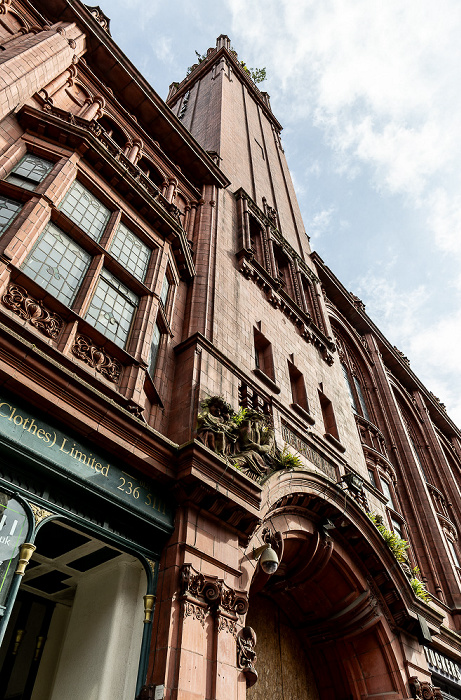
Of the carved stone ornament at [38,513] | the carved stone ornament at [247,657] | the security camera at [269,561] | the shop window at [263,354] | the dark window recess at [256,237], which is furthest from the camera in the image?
the dark window recess at [256,237]

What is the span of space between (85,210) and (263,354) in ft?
23.3

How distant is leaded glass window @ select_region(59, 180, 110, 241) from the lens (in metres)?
10.4

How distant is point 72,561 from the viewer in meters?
8.36

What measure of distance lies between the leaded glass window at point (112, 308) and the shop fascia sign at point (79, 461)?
2.71 meters

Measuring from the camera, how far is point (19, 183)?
32.1ft

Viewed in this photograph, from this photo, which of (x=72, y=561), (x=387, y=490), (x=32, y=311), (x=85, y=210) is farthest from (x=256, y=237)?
(x=72, y=561)

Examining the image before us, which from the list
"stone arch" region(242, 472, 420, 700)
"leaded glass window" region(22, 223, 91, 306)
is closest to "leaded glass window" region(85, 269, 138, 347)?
"leaded glass window" region(22, 223, 91, 306)

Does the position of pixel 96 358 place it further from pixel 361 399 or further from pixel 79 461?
pixel 361 399

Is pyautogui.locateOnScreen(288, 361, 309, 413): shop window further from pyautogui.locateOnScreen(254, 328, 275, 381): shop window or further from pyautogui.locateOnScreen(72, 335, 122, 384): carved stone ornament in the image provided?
pyautogui.locateOnScreen(72, 335, 122, 384): carved stone ornament

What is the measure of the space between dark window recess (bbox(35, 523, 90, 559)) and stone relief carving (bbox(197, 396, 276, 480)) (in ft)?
8.93

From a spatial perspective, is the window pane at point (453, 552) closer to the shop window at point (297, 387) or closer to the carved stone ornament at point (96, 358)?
the shop window at point (297, 387)

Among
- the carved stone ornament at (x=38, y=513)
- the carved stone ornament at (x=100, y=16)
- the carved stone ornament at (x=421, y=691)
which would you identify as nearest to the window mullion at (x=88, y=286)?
the carved stone ornament at (x=38, y=513)

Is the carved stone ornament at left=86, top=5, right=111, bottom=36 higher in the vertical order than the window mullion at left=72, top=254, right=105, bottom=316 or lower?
higher

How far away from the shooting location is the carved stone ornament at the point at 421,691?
38.5ft
